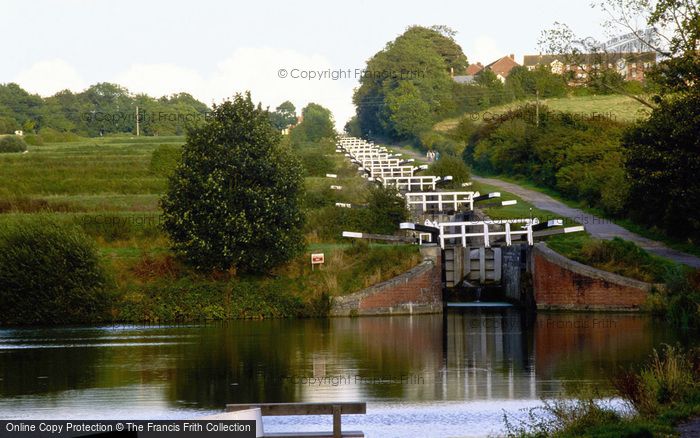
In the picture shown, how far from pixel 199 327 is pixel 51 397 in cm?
1400

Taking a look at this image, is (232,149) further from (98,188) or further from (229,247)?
(98,188)

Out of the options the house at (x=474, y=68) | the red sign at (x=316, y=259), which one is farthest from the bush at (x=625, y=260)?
the house at (x=474, y=68)

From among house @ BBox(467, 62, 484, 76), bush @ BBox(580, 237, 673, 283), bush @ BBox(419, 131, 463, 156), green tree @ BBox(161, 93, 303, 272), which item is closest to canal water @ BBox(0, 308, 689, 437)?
bush @ BBox(580, 237, 673, 283)

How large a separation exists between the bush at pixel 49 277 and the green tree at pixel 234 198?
11.3ft

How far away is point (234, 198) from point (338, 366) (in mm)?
14237

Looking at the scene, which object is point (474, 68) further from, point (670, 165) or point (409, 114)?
point (670, 165)

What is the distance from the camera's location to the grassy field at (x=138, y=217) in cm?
4044

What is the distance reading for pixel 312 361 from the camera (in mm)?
28531

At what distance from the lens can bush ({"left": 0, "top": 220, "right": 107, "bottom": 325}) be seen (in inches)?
1503

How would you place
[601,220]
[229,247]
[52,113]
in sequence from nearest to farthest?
[229,247] → [601,220] → [52,113]

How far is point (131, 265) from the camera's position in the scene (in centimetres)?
4141

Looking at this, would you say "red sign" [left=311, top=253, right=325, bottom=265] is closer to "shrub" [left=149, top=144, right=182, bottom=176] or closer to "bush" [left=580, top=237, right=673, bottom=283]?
"bush" [left=580, top=237, right=673, bottom=283]

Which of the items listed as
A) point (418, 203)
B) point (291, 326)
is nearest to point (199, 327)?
point (291, 326)

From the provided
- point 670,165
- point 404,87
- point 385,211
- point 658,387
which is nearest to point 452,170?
point 385,211
